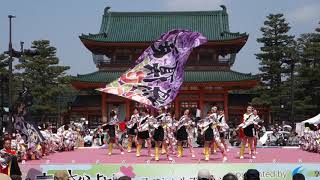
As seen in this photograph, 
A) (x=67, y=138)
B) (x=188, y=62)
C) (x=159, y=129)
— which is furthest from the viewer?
(x=188, y=62)

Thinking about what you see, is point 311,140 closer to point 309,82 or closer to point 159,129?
point 159,129

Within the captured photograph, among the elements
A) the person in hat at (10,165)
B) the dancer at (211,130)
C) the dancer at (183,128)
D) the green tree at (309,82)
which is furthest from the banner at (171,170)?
the green tree at (309,82)

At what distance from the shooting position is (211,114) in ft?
51.1

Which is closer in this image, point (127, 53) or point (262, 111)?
point (127, 53)

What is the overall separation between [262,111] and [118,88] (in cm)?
2451

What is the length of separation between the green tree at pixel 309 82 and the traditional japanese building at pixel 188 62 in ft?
12.1

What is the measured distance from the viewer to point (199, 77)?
3444 cm

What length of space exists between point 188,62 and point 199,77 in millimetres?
1647

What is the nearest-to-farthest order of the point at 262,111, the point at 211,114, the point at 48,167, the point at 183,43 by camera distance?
1. the point at 48,167
2. the point at 211,114
3. the point at 183,43
4. the point at 262,111

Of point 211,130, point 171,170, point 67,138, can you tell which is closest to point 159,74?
point 211,130

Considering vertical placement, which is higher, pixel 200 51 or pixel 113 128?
pixel 200 51

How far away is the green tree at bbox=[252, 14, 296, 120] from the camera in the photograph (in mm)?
36875

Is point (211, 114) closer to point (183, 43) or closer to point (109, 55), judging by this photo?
point (183, 43)

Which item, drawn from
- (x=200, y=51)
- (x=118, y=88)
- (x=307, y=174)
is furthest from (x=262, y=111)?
(x=307, y=174)
